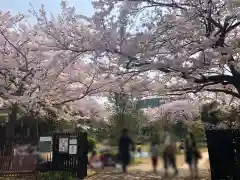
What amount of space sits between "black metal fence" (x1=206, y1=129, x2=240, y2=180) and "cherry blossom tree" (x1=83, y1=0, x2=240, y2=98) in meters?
1.60

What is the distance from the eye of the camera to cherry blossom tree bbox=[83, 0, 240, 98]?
5.37 m

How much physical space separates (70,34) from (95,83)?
1.58 meters

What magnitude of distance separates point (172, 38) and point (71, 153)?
509 centimetres

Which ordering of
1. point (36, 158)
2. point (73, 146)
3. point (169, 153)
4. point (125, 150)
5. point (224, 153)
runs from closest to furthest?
1. point (169, 153)
2. point (125, 150)
3. point (224, 153)
4. point (73, 146)
5. point (36, 158)

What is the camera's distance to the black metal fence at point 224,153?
257 inches

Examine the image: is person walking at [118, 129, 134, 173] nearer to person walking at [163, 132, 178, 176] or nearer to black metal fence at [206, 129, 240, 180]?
person walking at [163, 132, 178, 176]

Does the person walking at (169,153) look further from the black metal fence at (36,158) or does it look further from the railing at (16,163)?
the railing at (16,163)

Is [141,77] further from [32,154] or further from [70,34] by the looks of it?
[32,154]

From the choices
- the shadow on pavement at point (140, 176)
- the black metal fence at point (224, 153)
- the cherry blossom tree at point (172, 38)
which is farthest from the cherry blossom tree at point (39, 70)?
the black metal fence at point (224, 153)

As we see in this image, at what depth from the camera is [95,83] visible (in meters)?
6.98

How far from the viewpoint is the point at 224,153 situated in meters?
6.64

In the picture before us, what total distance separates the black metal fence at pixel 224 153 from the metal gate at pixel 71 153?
154 inches

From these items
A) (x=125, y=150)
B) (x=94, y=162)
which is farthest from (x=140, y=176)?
(x=125, y=150)

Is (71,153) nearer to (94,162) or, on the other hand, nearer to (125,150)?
(94,162)
